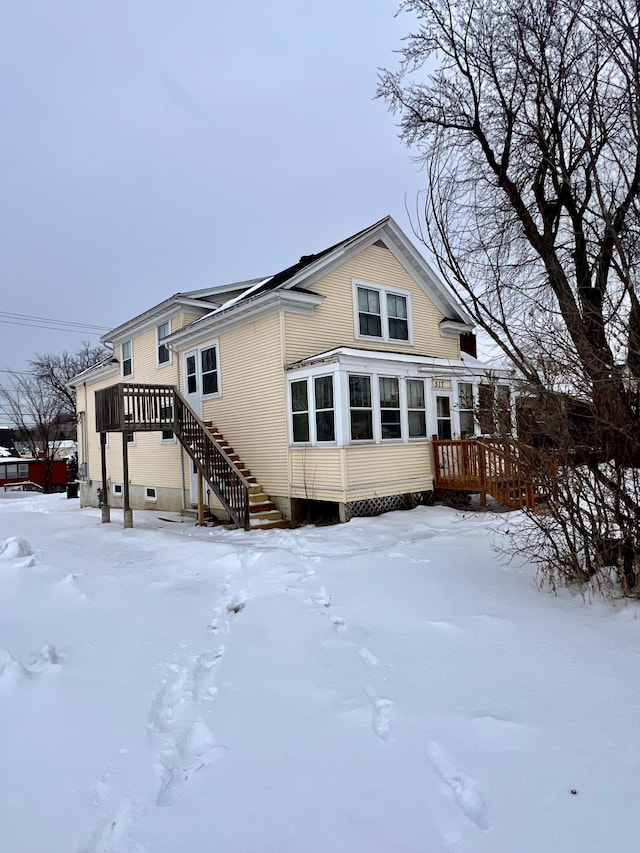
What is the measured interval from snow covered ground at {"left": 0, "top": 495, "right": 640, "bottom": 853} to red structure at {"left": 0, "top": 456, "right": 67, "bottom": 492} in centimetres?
3667

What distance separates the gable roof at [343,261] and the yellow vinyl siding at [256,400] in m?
0.62

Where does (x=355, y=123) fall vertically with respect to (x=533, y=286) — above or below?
above

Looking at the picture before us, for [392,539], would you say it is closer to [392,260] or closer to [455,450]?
[455,450]

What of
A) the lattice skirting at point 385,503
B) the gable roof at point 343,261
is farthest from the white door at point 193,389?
the lattice skirting at point 385,503

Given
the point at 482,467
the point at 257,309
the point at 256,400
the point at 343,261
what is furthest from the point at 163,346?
the point at 482,467

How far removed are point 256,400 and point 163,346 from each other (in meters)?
5.10

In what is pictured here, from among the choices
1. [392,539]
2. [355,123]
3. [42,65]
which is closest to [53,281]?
[42,65]

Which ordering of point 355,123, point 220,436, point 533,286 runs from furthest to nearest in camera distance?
point 355,123 < point 220,436 < point 533,286

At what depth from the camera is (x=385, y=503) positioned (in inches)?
458

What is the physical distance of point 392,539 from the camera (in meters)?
8.73

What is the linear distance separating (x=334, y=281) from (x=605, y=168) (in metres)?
6.59

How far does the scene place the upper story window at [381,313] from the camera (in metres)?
13.5

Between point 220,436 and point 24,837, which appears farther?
point 220,436

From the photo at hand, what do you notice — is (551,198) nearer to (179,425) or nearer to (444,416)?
(444,416)
